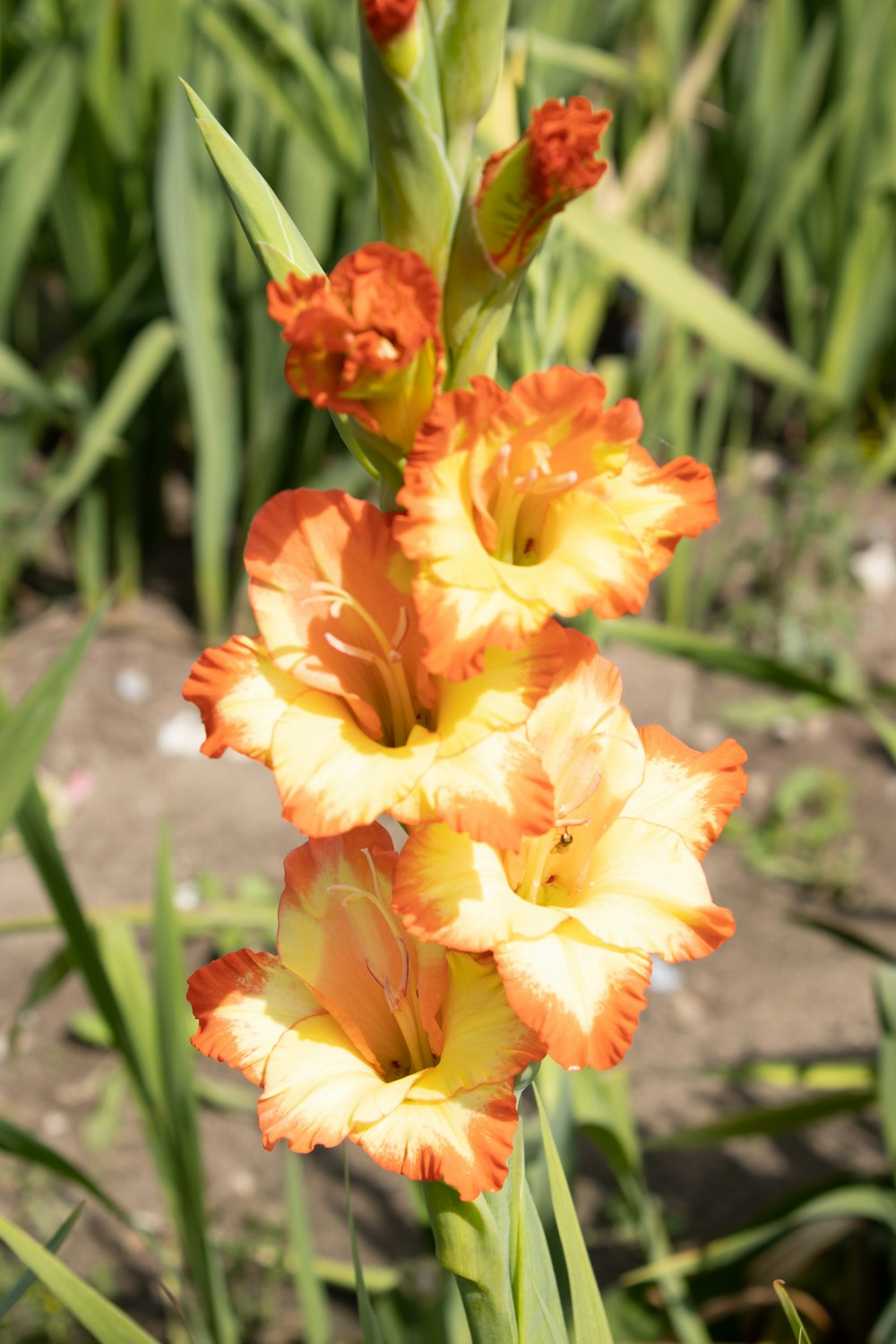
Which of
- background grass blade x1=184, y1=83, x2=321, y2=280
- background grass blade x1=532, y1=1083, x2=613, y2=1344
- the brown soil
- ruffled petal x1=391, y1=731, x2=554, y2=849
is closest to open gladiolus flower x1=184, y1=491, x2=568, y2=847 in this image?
ruffled petal x1=391, y1=731, x2=554, y2=849

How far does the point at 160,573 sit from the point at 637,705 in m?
1.20

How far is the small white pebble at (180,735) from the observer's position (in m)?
2.43

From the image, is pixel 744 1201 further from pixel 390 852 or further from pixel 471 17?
pixel 471 17

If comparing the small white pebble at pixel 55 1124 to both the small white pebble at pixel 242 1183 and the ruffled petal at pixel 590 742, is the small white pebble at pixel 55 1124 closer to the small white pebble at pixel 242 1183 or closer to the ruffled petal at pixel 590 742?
the small white pebble at pixel 242 1183

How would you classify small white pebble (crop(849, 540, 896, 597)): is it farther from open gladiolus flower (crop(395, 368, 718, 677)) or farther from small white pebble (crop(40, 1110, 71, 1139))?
open gladiolus flower (crop(395, 368, 718, 677))

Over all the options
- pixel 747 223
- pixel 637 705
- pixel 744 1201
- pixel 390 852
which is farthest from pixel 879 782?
pixel 390 852

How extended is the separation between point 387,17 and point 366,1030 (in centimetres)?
41

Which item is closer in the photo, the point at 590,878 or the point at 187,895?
the point at 590,878

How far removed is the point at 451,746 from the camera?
16.9 inches

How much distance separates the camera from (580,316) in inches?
100

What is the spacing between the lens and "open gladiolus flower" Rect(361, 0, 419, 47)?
1.38 feet

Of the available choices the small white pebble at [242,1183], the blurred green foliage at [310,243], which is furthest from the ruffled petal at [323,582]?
the small white pebble at [242,1183]

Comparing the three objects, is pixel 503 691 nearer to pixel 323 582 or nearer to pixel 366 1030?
pixel 323 582

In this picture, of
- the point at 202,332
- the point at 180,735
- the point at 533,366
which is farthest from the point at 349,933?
the point at 180,735
